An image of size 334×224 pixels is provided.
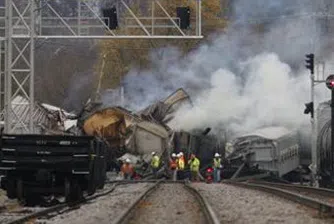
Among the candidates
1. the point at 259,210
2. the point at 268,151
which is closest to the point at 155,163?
the point at 268,151

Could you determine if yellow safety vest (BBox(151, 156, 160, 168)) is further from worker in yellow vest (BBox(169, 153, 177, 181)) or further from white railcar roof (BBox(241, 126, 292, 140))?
white railcar roof (BBox(241, 126, 292, 140))

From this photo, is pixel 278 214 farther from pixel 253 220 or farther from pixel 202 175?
pixel 202 175

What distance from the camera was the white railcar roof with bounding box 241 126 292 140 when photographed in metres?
46.3

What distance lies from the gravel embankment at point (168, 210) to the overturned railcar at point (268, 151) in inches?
736

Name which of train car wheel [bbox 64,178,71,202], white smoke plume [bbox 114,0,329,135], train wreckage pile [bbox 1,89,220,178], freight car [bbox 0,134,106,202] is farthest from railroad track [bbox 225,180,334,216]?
white smoke plume [bbox 114,0,329,135]

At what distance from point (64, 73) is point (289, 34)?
28.0 metres

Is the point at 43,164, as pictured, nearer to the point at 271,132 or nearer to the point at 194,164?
the point at 194,164

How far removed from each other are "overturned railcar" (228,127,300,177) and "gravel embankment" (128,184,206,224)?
18.7 m

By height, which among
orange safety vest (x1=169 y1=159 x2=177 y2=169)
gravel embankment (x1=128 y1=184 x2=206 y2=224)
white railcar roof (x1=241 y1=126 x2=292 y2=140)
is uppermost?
white railcar roof (x1=241 y1=126 x2=292 y2=140)

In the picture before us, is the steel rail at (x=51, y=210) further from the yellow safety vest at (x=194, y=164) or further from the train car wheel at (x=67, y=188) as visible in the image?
the yellow safety vest at (x=194, y=164)

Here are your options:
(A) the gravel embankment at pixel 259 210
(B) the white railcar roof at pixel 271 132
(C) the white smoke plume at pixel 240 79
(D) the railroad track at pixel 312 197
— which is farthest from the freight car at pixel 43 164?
(C) the white smoke plume at pixel 240 79

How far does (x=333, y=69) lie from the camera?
7038cm

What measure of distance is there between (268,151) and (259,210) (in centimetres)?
2520

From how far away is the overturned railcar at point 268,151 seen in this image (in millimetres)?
45719
